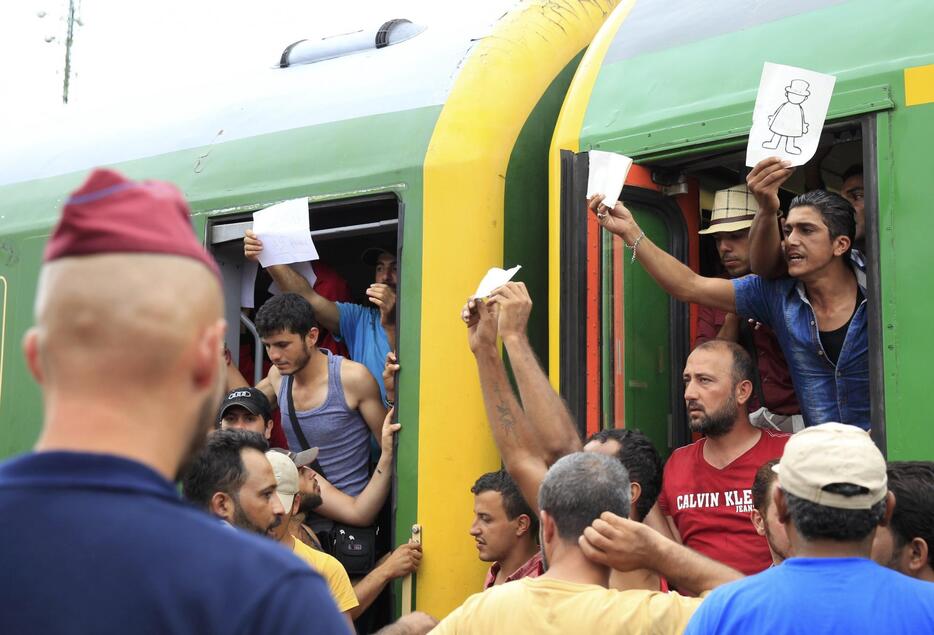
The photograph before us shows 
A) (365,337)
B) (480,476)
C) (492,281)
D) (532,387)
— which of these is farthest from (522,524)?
(365,337)

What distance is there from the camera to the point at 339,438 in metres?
5.09

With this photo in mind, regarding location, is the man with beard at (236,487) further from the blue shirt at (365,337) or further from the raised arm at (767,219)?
the raised arm at (767,219)

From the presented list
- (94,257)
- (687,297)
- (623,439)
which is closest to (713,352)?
(687,297)

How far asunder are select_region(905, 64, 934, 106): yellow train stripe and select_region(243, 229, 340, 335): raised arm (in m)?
2.60

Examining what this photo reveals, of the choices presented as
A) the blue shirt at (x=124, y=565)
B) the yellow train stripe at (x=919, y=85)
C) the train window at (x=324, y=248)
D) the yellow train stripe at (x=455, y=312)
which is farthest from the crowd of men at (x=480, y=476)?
the yellow train stripe at (x=919, y=85)

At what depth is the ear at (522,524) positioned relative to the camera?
4.37 meters

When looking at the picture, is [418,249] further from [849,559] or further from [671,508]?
[849,559]

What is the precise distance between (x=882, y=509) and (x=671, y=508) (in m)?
1.63

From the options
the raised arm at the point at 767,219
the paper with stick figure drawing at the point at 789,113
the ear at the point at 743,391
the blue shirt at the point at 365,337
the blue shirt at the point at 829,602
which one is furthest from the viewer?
the blue shirt at the point at 365,337

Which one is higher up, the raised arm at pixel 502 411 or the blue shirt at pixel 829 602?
the raised arm at pixel 502 411

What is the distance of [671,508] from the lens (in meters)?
4.08

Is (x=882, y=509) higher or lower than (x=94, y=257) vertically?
lower

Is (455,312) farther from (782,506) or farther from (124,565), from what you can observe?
(124,565)

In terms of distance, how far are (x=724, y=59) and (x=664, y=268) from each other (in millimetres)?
691
